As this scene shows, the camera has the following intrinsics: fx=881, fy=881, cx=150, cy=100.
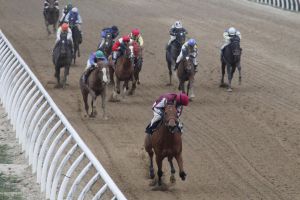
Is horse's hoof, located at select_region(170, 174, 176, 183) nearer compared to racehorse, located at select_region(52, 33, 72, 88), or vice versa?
horse's hoof, located at select_region(170, 174, 176, 183)

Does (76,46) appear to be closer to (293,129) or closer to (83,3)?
(293,129)

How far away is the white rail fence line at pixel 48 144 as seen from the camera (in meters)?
8.43

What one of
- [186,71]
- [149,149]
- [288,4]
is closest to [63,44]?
[186,71]

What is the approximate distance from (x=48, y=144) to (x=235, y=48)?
7307 mm

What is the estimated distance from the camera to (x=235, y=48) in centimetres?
1884

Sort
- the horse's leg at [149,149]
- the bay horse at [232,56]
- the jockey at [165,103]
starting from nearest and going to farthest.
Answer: the jockey at [165,103] → the horse's leg at [149,149] → the bay horse at [232,56]

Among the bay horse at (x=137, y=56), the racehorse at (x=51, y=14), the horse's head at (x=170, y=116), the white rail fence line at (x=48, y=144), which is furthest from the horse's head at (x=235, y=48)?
the racehorse at (x=51, y=14)

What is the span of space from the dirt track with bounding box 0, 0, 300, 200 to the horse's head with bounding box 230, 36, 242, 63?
2.54 ft

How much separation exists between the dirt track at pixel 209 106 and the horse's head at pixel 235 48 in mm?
776

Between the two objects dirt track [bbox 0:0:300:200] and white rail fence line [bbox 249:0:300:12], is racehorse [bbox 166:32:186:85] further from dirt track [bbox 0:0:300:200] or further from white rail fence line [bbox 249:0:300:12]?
white rail fence line [bbox 249:0:300:12]

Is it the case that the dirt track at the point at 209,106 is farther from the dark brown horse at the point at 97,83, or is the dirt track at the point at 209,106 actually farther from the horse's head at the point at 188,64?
the horse's head at the point at 188,64

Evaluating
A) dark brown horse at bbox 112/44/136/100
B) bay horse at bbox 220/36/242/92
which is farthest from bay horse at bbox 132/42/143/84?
bay horse at bbox 220/36/242/92

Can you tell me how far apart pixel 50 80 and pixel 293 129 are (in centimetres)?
661

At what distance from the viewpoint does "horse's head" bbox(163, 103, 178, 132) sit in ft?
33.3
